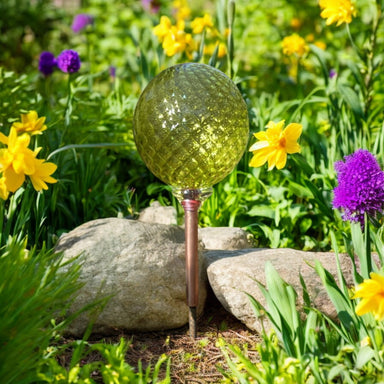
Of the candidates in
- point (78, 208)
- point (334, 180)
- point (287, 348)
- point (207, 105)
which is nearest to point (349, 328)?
point (287, 348)

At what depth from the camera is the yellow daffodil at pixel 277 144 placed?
2.27 m

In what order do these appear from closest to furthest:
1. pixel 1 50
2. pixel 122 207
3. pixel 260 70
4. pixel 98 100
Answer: pixel 122 207, pixel 98 100, pixel 260 70, pixel 1 50

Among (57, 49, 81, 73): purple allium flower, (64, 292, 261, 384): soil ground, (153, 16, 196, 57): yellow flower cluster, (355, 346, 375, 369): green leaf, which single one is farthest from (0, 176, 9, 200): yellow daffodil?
(153, 16, 196, 57): yellow flower cluster

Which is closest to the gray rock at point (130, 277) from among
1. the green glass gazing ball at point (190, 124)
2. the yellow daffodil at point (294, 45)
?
the green glass gazing ball at point (190, 124)

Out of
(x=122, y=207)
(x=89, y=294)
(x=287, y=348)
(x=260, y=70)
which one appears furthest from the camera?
(x=260, y=70)

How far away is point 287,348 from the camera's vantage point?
6.63 feet

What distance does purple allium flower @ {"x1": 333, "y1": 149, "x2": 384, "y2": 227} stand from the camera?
6.53 ft

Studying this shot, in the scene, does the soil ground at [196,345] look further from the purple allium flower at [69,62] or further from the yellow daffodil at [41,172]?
the purple allium flower at [69,62]

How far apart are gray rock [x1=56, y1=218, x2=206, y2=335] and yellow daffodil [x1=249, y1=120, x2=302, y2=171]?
1.86 ft

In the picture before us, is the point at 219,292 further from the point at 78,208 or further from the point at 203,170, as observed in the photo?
the point at 78,208

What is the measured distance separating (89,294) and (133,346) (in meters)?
0.27

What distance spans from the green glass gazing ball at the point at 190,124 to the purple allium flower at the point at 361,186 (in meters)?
0.46

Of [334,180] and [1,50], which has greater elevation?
[1,50]

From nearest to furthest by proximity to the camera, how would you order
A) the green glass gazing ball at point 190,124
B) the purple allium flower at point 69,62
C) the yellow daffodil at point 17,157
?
the yellow daffodil at point 17,157, the green glass gazing ball at point 190,124, the purple allium flower at point 69,62
